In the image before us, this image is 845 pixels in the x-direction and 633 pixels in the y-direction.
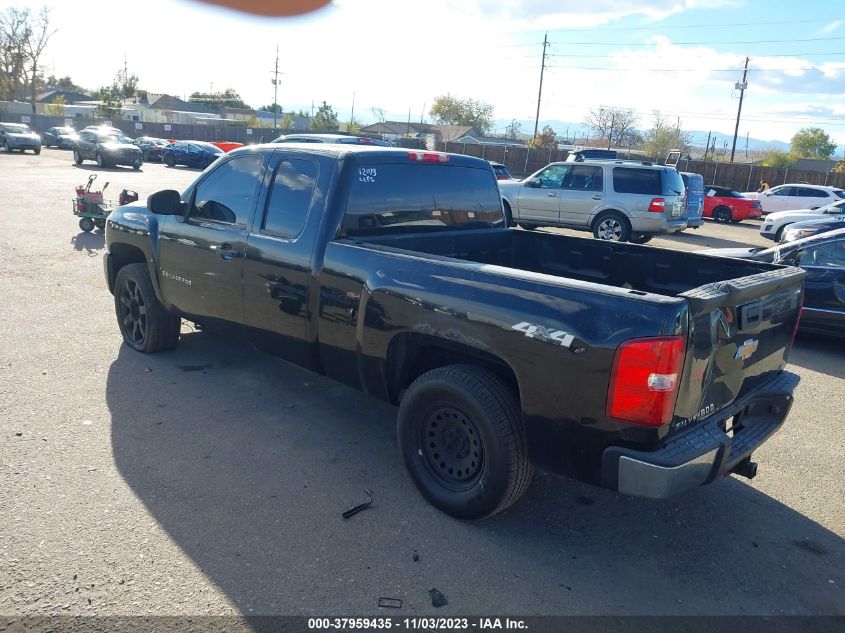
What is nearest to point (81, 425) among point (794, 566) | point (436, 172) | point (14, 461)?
point (14, 461)

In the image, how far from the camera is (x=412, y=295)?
3.52 m

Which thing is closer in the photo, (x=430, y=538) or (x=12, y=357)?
(x=430, y=538)

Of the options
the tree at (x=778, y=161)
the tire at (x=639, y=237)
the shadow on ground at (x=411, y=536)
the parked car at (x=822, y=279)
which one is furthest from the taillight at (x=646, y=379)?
the tree at (x=778, y=161)

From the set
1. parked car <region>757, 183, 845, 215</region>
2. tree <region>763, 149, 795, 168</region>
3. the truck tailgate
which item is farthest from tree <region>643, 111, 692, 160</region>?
the truck tailgate

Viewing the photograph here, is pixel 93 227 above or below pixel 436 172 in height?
below

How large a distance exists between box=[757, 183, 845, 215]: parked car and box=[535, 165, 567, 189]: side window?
1304cm

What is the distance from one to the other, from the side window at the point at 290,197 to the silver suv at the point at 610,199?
11.2 meters

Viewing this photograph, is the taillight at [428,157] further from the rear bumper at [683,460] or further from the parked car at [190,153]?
the parked car at [190,153]

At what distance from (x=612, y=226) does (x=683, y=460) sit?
42.2ft

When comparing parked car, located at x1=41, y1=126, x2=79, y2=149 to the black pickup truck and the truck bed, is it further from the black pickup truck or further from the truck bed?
the truck bed

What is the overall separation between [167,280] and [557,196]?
38.7ft

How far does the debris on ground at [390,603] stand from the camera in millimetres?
2869

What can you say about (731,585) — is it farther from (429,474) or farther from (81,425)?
(81,425)

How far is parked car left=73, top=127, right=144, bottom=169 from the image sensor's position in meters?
29.6
